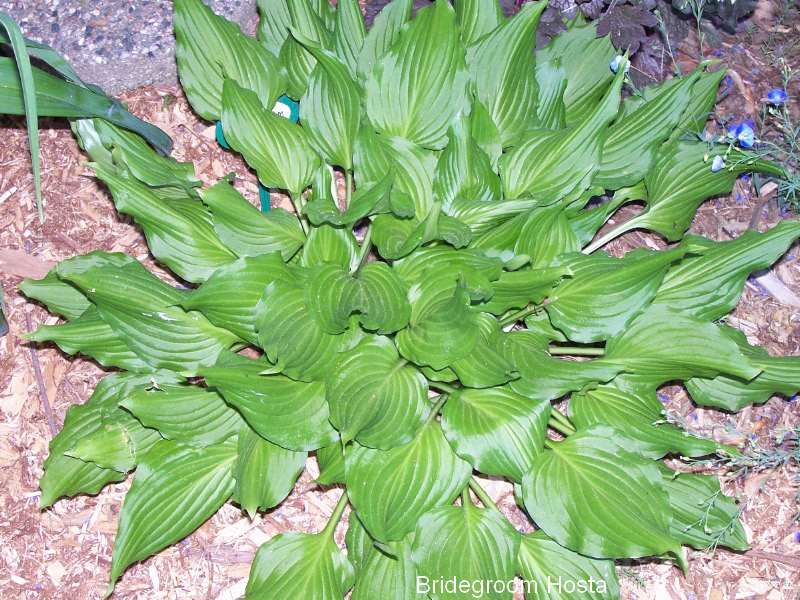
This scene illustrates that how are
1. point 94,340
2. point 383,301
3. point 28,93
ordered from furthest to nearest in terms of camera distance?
point 94,340 → point 383,301 → point 28,93

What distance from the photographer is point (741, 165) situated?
7.68ft

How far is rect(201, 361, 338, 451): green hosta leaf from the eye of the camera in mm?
2012

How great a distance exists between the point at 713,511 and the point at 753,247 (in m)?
0.72

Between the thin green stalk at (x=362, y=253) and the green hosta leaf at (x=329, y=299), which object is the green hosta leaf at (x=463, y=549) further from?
the thin green stalk at (x=362, y=253)

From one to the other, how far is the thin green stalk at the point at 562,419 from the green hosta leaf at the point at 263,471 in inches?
28.1

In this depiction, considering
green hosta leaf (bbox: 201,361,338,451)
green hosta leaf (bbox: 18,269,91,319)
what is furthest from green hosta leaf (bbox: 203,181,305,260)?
green hosta leaf (bbox: 18,269,91,319)

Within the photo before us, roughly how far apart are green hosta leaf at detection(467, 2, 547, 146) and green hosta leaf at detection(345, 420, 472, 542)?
3.23ft

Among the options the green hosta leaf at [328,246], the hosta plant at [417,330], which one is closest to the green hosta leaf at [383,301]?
the hosta plant at [417,330]

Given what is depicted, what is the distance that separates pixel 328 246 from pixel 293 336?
32 cm

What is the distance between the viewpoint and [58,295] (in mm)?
2303

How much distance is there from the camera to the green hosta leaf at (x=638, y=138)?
237cm

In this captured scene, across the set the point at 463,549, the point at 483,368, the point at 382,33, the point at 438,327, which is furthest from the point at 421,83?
the point at 463,549

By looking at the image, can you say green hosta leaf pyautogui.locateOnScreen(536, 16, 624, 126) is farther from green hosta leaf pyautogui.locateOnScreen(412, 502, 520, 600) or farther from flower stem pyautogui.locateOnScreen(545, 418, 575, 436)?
green hosta leaf pyautogui.locateOnScreen(412, 502, 520, 600)

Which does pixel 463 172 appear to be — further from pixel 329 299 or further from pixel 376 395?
pixel 376 395
